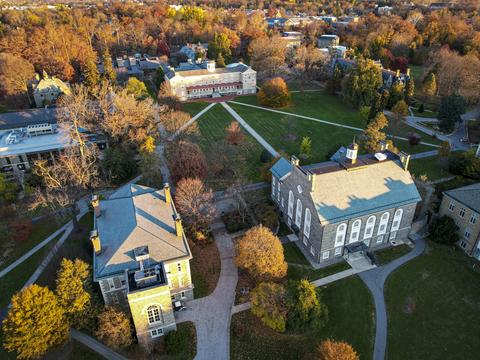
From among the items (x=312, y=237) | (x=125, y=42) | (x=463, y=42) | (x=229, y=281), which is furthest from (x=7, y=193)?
(x=463, y=42)

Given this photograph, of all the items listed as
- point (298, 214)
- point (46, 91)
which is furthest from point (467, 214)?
point (46, 91)

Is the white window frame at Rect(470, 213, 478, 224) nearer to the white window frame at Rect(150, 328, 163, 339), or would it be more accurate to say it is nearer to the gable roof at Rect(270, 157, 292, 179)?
the gable roof at Rect(270, 157, 292, 179)

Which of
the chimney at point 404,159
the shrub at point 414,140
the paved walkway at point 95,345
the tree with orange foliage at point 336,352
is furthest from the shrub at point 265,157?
the paved walkway at point 95,345

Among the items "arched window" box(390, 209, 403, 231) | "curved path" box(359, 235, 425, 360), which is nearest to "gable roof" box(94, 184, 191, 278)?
"curved path" box(359, 235, 425, 360)

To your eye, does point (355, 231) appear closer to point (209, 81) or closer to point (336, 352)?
point (336, 352)

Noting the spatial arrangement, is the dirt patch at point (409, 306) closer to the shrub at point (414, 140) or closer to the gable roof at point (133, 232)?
the gable roof at point (133, 232)
